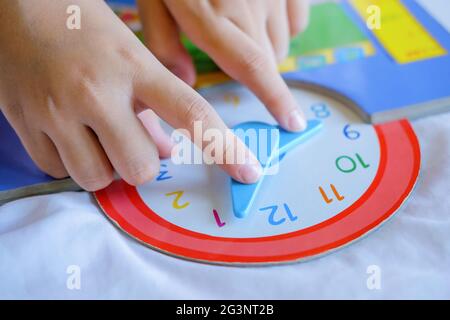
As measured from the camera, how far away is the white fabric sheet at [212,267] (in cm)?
38

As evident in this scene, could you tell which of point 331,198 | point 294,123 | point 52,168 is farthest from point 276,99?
point 52,168

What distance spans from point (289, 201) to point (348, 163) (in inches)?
3.0

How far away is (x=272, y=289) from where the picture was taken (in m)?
0.38

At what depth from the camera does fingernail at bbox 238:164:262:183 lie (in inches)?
17.9

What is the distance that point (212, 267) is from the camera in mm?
407

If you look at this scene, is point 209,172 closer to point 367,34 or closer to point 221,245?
point 221,245

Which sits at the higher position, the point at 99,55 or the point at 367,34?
the point at 99,55

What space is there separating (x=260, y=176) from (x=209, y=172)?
0.19 feet

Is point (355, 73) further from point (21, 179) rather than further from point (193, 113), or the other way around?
point (21, 179)

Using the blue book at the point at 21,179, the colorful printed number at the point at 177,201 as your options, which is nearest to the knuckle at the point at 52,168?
the blue book at the point at 21,179

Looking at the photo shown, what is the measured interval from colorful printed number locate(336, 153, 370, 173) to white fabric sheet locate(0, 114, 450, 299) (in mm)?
57

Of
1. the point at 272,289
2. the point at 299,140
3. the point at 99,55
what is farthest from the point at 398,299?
the point at 99,55

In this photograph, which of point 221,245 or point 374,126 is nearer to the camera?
point 221,245

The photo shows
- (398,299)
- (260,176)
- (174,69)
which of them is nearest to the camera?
(398,299)
